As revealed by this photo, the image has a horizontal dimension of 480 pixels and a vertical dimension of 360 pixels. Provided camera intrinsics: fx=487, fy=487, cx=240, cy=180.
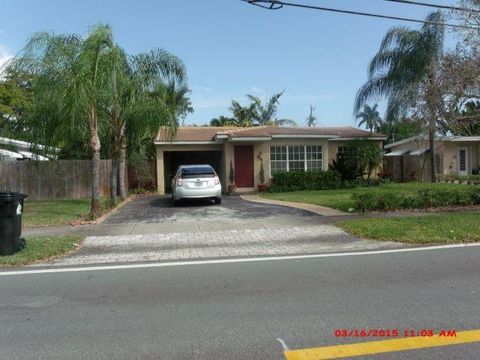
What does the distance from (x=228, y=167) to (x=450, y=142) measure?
636 inches

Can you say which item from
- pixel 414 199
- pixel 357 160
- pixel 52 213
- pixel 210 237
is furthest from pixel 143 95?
pixel 357 160

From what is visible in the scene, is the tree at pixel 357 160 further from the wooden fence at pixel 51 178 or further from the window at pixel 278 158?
the wooden fence at pixel 51 178

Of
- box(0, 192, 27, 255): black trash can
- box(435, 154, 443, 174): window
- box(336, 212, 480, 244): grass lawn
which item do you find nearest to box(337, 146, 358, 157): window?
box(435, 154, 443, 174): window

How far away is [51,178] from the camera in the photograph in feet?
66.2

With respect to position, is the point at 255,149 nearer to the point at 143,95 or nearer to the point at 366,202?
the point at 143,95

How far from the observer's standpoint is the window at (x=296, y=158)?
80.0 ft

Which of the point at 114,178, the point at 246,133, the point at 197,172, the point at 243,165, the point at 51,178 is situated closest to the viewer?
the point at 197,172

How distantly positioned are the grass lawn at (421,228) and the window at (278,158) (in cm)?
1214

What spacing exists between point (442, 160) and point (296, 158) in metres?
12.6

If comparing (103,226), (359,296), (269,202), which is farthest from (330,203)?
(359,296)

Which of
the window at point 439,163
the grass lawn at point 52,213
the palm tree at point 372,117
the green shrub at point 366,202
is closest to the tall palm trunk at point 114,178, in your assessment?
the grass lawn at point 52,213

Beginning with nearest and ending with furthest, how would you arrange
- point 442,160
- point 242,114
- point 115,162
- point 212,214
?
point 212,214 < point 115,162 < point 442,160 < point 242,114

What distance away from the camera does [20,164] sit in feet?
65.1

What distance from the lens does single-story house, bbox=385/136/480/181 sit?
30.2 m
